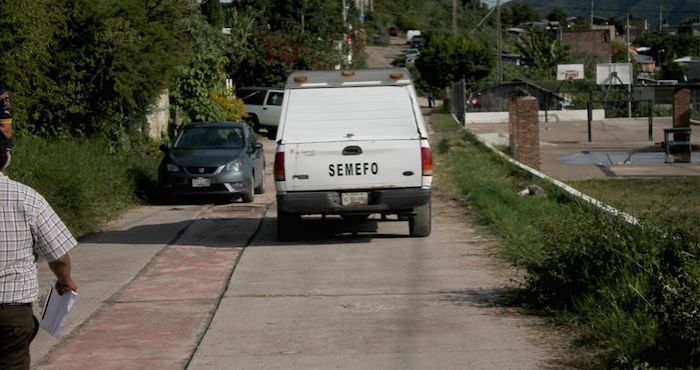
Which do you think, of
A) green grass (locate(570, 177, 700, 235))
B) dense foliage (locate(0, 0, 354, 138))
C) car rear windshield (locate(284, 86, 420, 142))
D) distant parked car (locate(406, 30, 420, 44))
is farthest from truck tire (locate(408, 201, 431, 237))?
distant parked car (locate(406, 30, 420, 44))

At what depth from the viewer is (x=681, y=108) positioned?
39062 mm

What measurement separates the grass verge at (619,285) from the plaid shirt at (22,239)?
→ 390cm

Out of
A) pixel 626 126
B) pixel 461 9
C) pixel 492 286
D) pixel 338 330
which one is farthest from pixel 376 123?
pixel 461 9

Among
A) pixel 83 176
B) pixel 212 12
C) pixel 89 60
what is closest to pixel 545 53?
pixel 212 12

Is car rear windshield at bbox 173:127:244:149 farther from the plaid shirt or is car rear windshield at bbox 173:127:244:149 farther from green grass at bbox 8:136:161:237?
the plaid shirt

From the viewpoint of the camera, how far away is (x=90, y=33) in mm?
20469

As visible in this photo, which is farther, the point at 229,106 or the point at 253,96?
the point at 253,96

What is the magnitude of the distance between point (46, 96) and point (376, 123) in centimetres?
730

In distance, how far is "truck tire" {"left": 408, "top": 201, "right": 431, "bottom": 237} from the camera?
1516cm

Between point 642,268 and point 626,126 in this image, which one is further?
point 626,126

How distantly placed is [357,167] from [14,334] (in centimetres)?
879

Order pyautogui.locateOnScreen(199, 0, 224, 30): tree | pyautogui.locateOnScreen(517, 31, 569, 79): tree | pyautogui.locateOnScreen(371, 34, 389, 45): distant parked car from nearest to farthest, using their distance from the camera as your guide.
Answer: pyautogui.locateOnScreen(199, 0, 224, 30): tree → pyautogui.locateOnScreen(517, 31, 569, 79): tree → pyautogui.locateOnScreen(371, 34, 389, 45): distant parked car

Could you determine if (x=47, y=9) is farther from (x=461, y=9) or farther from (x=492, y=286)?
(x=461, y=9)

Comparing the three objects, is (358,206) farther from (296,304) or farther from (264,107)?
(264,107)
